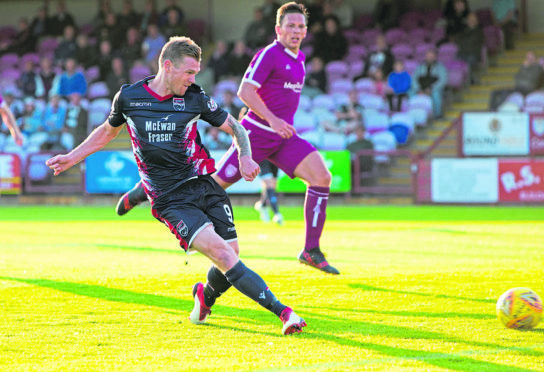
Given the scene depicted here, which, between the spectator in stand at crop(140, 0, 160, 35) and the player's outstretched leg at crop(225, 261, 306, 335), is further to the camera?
the spectator in stand at crop(140, 0, 160, 35)

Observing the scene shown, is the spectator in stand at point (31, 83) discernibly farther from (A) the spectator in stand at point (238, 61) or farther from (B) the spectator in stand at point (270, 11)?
(B) the spectator in stand at point (270, 11)

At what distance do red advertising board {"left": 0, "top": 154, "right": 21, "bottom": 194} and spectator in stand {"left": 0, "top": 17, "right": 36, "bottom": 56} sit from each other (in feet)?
25.4

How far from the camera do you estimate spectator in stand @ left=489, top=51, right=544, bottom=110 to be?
828 inches

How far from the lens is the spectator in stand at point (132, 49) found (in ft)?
88.1

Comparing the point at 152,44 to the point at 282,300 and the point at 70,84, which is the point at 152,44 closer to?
the point at 70,84

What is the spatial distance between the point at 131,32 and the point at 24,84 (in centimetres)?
374

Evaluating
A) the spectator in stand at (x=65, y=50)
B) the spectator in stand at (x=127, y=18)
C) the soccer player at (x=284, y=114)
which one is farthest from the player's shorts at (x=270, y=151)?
the spectator in stand at (x=127, y=18)

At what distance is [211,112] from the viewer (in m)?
5.70

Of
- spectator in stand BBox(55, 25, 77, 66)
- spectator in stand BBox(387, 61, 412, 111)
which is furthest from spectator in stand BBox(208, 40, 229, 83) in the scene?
spectator in stand BBox(387, 61, 412, 111)

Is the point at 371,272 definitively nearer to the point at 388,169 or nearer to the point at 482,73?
the point at 388,169

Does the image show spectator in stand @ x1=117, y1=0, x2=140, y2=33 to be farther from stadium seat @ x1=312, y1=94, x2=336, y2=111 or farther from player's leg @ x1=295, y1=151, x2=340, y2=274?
player's leg @ x1=295, y1=151, x2=340, y2=274

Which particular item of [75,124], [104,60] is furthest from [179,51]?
[104,60]

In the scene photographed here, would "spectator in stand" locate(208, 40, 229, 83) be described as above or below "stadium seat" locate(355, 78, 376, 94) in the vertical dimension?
above

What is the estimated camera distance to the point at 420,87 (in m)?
22.2
